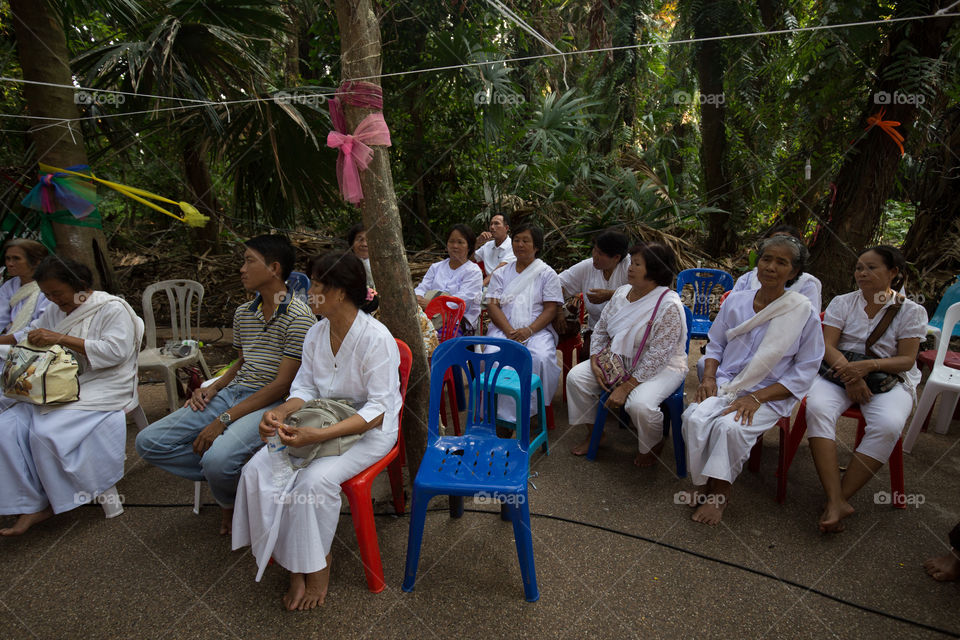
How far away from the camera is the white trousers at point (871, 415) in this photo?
8.43 feet

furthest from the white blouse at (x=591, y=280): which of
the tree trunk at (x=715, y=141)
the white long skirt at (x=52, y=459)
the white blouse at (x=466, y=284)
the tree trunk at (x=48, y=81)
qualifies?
the tree trunk at (x=48, y=81)

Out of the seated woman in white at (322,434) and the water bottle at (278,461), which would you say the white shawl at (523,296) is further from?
the water bottle at (278,461)

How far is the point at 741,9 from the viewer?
655cm

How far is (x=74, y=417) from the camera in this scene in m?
2.70

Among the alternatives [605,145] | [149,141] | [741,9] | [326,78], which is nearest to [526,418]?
[149,141]

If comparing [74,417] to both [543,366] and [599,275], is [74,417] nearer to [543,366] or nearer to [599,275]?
[543,366]

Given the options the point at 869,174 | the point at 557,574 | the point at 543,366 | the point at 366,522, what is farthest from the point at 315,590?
the point at 869,174

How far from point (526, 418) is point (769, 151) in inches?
258

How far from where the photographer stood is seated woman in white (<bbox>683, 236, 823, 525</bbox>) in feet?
8.59

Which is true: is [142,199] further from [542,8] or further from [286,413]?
[542,8]

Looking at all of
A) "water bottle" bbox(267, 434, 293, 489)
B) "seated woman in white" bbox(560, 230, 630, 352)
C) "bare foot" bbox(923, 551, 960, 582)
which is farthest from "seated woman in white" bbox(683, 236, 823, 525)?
"water bottle" bbox(267, 434, 293, 489)

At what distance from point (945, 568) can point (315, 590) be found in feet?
8.63

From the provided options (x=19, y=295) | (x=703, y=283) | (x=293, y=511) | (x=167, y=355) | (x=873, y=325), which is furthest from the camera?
(x=703, y=283)

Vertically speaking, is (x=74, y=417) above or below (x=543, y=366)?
above
